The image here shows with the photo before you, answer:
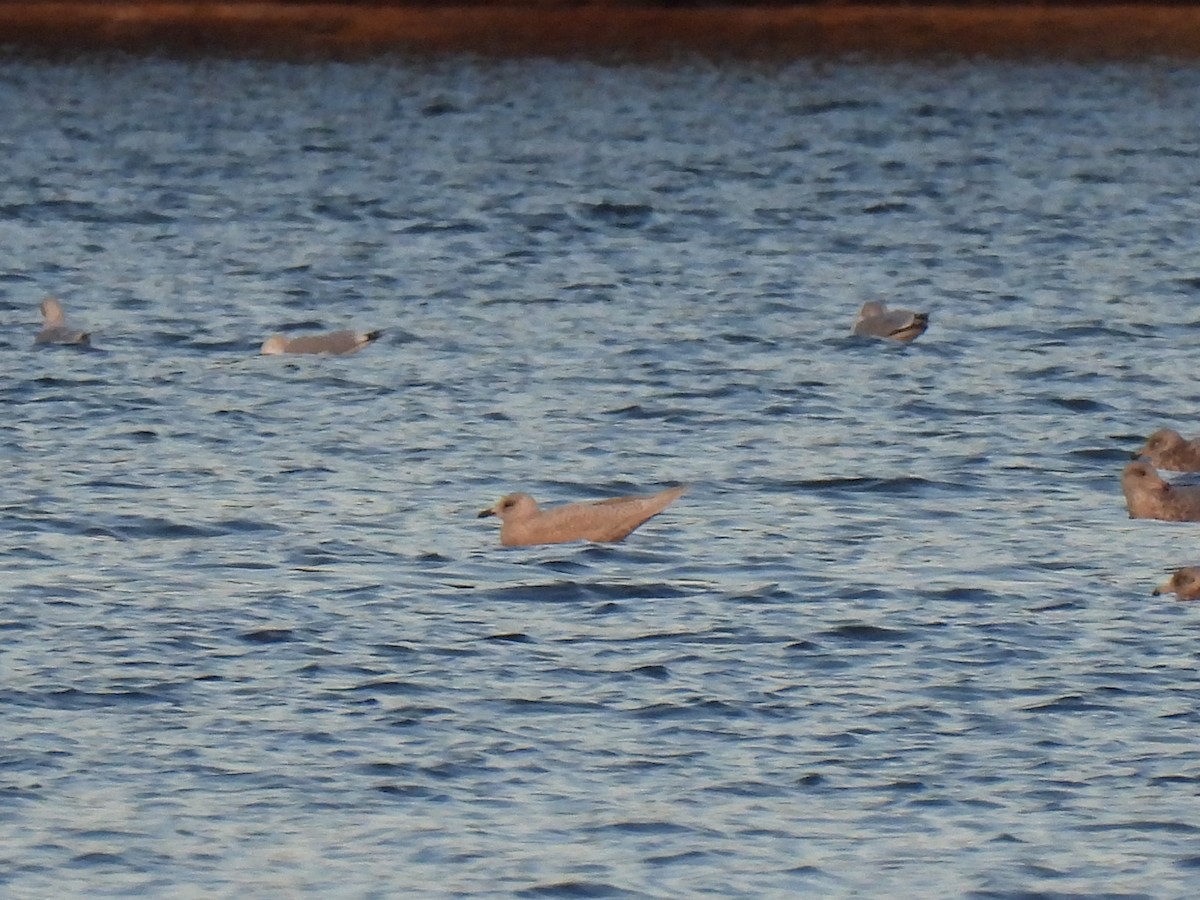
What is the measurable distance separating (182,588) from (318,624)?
3.30ft

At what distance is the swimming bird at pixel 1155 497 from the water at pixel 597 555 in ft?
0.54

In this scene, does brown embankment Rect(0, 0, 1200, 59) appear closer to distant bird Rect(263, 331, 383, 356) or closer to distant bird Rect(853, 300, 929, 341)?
distant bird Rect(853, 300, 929, 341)

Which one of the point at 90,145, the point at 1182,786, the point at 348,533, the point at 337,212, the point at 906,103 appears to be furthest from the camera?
the point at 906,103

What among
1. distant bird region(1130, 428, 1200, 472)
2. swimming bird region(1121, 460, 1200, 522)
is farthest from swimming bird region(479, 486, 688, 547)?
distant bird region(1130, 428, 1200, 472)

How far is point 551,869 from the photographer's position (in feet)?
31.4

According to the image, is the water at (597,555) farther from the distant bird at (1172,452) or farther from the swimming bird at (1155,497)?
the distant bird at (1172,452)

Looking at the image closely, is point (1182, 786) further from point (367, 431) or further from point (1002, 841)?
point (367, 431)

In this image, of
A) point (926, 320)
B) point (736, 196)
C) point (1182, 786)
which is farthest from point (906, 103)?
point (1182, 786)

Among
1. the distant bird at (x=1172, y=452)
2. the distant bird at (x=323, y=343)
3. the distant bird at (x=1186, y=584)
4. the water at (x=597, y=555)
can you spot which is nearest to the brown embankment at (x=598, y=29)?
the water at (x=597, y=555)

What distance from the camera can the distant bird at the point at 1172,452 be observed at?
15883 mm

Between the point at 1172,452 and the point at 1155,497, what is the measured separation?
1140 millimetres

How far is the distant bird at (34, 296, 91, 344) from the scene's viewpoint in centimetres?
Answer: 2055

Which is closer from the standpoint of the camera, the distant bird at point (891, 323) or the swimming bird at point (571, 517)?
the swimming bird at point (571, 517)

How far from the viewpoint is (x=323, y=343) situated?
20.1m
